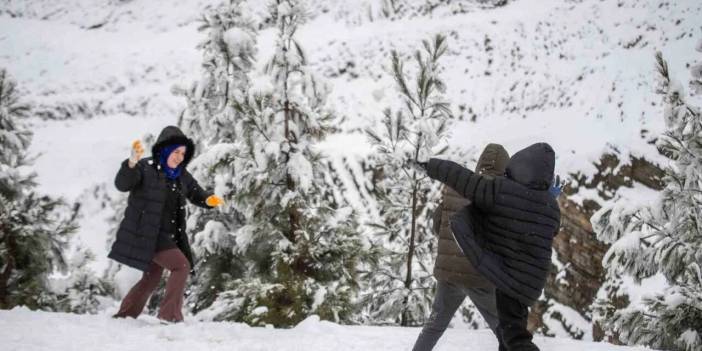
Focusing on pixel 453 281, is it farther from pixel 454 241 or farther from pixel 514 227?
pixel 514 227

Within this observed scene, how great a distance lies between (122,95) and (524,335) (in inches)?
849

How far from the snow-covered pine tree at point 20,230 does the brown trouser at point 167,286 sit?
4240 millimetres

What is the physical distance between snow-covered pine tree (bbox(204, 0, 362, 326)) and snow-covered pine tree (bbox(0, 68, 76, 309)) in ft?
11.9

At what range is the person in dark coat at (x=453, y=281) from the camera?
359 centimetres

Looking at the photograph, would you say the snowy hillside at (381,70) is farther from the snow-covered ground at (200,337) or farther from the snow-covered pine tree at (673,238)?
the snow-covered ground at (200,337)

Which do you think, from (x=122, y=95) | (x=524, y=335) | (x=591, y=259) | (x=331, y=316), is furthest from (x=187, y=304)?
(x=122, y=95)

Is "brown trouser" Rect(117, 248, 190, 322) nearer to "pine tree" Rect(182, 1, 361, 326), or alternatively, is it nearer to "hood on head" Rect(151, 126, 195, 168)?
"hood on head" Rect(151, 126, 195, 168)

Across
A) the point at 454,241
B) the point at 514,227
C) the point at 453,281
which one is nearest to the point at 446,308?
the point at 453,281

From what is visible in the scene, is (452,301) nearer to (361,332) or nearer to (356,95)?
(361,332)

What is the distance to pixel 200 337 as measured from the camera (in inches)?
185

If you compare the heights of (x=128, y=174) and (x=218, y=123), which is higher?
(x=218, y=123)

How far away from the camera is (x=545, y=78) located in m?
A: 15.1

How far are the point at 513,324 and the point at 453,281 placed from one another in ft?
2.17

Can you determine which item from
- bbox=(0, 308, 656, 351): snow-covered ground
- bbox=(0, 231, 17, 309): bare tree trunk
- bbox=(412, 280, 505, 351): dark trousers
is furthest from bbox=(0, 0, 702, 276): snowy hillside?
bbox=(412, 280, 505, 351): dark trousers
